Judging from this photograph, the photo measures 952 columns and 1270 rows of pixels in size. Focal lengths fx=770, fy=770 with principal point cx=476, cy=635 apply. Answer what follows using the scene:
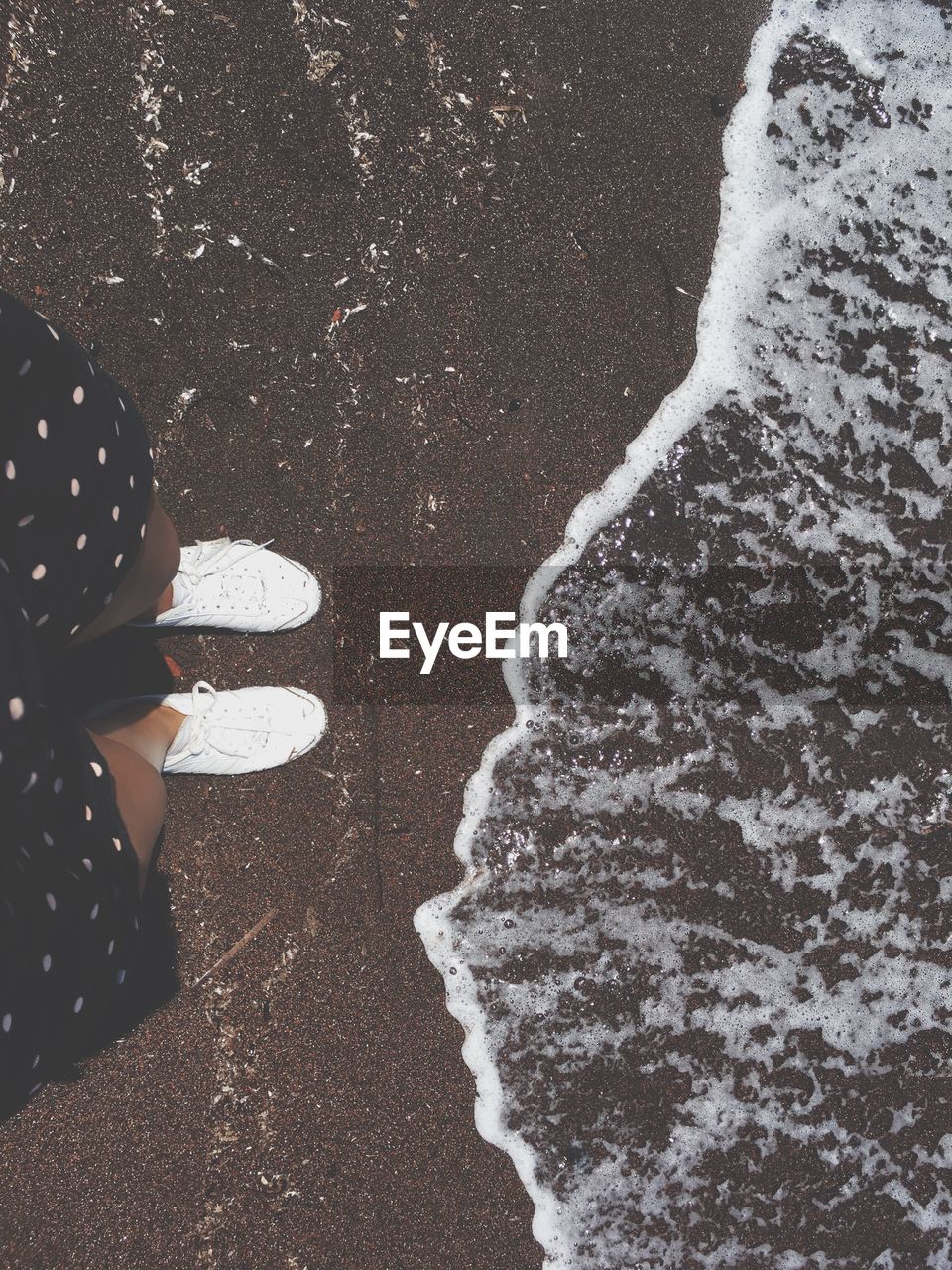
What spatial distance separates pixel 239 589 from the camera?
7.45 ft

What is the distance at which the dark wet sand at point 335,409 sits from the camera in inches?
90.3

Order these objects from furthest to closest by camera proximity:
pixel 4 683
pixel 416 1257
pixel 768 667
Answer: pixel 768 667 < pixel 416 1257 < pixel 4 683

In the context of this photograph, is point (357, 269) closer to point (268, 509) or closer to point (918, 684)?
point (268, 509)

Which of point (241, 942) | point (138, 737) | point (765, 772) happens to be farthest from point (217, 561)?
point (765, 772)

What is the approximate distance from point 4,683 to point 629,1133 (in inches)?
87.3

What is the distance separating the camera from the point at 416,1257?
229cm

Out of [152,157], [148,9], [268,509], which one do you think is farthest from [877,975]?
[148,9]

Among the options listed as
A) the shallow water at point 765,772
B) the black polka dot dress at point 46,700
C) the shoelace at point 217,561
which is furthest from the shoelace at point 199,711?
the shallow water at point 765,772

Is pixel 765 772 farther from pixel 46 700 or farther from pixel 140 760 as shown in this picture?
pixel 46 700

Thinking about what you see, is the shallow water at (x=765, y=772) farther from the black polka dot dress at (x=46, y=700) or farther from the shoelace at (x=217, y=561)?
the black polka dot dress at (x=46, y=700)

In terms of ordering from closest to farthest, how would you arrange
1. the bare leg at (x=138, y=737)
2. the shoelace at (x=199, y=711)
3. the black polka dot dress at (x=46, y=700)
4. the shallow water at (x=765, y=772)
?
1. the black polka dot dress at (x=46, y=700)
2. the bare leg at (x=138, y=737)
3. the shoelace at (x=199, y=711)
4. the shallow water at (x=765, y=772)

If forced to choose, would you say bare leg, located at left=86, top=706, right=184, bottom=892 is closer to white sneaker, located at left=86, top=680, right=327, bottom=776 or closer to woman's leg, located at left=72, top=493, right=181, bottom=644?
white sneaker, located at left=86, top=680, right=327, bottom=776

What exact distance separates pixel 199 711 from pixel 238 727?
123 millimetres

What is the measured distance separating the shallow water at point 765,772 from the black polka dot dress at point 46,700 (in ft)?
3.47
